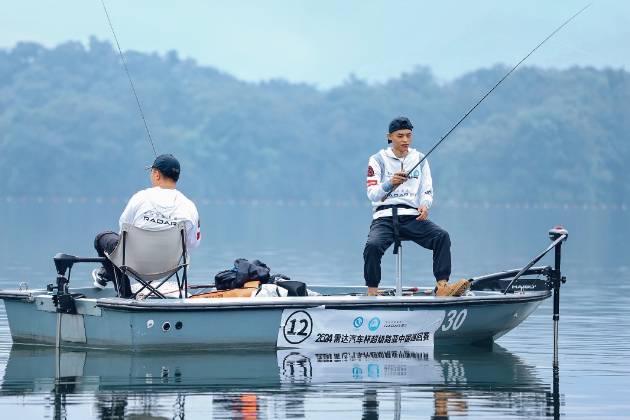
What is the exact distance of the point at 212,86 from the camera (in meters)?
167

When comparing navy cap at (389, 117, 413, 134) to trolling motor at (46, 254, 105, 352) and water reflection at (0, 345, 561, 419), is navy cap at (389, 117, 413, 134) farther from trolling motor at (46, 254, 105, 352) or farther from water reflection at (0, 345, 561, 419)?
trolling motor at (46, 254, 105, 352)

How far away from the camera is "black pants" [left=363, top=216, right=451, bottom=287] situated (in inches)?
560

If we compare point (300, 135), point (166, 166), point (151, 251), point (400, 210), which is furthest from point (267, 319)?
point (300, 135)

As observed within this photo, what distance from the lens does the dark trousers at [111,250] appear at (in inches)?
535

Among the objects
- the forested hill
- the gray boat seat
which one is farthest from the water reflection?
the forested hill

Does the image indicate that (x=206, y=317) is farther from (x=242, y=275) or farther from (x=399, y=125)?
(x=399, y=125)

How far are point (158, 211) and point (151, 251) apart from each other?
33 centimetres

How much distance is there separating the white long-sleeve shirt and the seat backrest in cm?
5

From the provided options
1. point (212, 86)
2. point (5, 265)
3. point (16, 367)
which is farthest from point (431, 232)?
point (212, 86)

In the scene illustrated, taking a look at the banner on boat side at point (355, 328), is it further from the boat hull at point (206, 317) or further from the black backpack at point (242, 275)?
the black backpack at point (242, 275)

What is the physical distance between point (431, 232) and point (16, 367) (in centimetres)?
374

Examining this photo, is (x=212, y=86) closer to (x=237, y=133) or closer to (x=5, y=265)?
(x=237, y=133)

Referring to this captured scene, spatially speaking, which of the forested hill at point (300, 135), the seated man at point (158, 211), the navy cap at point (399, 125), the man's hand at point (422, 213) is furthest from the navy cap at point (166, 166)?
the forested hill at point (300, 135)

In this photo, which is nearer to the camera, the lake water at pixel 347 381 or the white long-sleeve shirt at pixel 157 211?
the lake water at pixel 347 381
